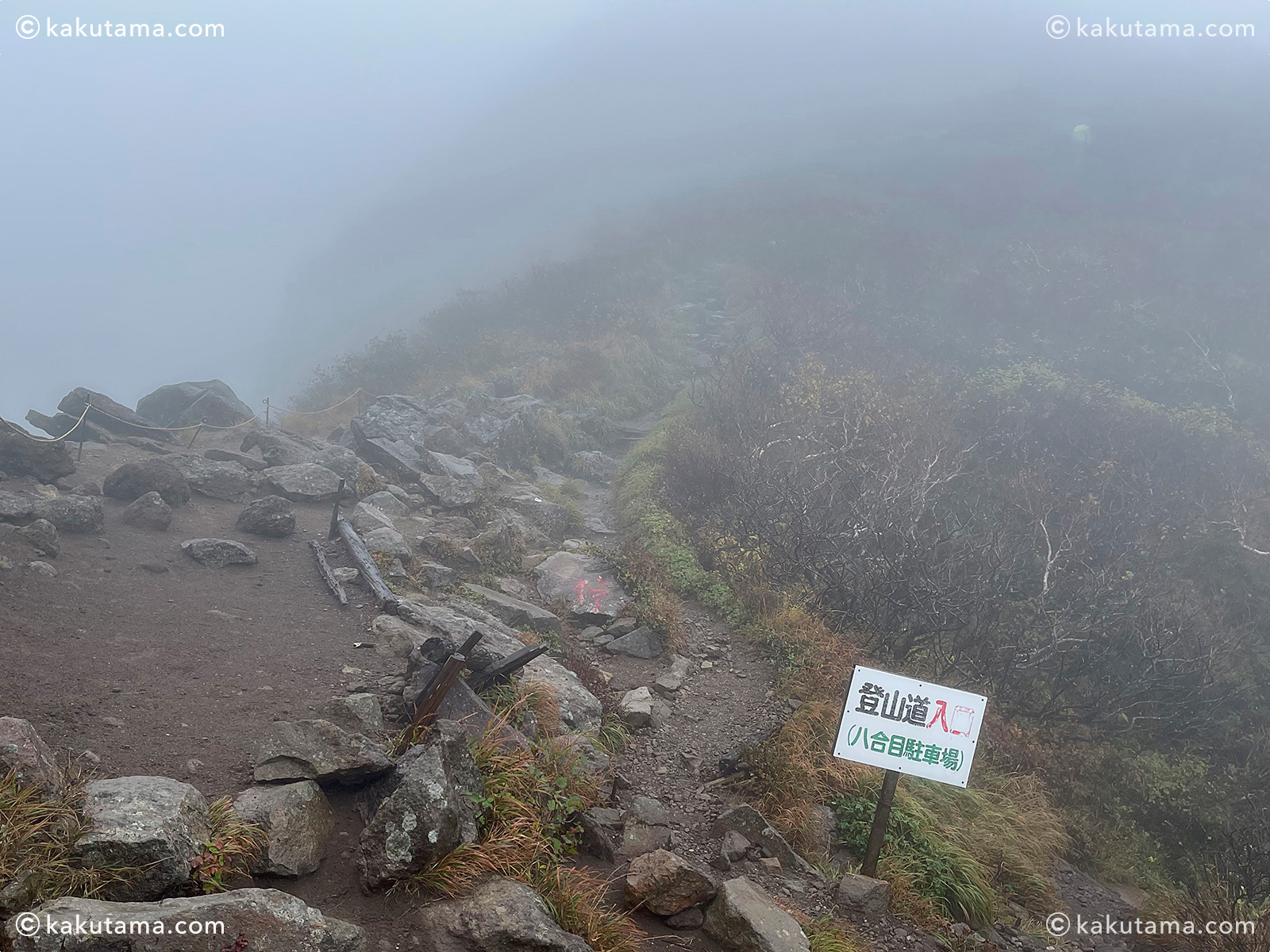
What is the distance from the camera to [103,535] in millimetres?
9672

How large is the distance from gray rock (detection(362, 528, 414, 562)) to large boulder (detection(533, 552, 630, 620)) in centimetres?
211

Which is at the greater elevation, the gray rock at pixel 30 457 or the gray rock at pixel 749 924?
the gray rock at pixel 30 457

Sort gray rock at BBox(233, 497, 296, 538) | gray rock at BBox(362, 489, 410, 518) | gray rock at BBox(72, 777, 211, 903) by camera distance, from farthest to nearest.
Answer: gray rock at BBox(362, 489, 410, 518)
gray rock at BBox(233, 497, 296, 538)
gray rock at BBox(72, 777, 211, 903)

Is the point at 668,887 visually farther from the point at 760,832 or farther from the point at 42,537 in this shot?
the point at 42,537

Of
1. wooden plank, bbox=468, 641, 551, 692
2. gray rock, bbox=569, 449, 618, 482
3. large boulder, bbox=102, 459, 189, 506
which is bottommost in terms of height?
gray rock, bbox=569, 449, 618, 482

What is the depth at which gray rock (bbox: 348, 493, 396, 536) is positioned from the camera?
1126 cm

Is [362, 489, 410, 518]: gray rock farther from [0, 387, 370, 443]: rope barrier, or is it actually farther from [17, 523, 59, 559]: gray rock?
[0, 387, 370, 443]: rope barrier

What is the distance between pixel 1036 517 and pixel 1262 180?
23.1m

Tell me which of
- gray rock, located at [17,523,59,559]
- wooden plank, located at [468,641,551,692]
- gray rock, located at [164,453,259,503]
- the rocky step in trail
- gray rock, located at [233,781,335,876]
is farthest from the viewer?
gray rock, located at [164,453,259,503]

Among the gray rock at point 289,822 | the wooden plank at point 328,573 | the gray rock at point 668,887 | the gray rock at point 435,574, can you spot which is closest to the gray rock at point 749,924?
the gray rock at point 668,887

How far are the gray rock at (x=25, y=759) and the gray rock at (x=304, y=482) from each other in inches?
364

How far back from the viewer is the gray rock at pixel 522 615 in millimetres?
9281

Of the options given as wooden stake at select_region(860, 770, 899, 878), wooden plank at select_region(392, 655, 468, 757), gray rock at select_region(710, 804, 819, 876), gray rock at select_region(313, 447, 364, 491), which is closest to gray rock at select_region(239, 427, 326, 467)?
gray rock at select_region(313, 447, 364, 491)

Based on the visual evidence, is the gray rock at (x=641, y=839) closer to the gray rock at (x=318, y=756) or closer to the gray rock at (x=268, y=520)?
the gray rock at (x=318, y=756)
